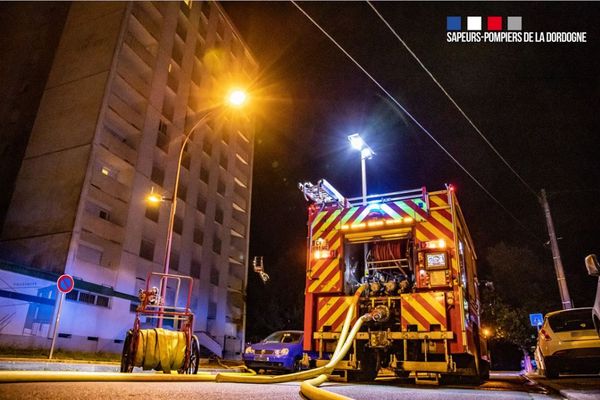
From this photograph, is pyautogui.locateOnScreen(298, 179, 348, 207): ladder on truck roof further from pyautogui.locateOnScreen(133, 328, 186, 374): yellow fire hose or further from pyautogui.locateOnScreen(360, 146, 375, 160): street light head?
pyautogui.locateOnScreen(360, 146, 375, 160): street light head

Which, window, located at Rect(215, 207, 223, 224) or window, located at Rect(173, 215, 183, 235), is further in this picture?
window, located at Rect(215, 207, 223, 224)

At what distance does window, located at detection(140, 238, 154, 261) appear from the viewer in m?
28.1

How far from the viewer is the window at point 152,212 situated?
95.0 ft

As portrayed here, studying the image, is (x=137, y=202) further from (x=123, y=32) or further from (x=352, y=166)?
(x=352, y=166)

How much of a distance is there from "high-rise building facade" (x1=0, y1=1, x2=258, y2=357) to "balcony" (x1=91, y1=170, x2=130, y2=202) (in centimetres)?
8

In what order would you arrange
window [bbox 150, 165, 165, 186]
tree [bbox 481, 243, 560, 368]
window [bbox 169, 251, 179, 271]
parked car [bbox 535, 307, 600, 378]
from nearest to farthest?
1. parked car [bbox 535, 307, 600, 378]
2. tree [bbox 481, 243, 560, 368]
3. window [bbox 150, 165, 165, 186]
4. window [bbox 169, 251, 179, 271]

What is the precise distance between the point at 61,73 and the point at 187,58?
399 inches

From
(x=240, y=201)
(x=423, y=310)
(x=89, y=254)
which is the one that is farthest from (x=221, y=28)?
(x=423, y=310)

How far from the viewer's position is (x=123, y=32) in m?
28.4

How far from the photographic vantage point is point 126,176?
91.7ft

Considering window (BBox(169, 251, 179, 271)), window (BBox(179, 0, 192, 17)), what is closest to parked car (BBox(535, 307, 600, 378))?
window (BBox(169, 251, 179, 271))

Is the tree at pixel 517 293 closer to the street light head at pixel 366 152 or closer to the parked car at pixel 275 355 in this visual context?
the street light head at pixel 366 152

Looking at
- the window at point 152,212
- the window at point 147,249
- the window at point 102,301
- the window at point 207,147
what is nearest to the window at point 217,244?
the window at point 207,147

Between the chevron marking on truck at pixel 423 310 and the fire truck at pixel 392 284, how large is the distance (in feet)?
0.05
